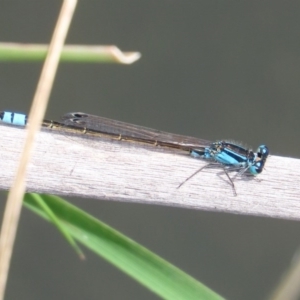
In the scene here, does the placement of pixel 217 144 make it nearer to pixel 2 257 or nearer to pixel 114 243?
pixel 114 243

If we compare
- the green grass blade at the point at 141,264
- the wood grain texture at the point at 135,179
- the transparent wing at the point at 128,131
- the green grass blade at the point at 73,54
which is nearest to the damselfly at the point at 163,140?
the transparent wing at the point at 128,131

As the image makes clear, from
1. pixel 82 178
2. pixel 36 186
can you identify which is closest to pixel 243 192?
pixel 82 178

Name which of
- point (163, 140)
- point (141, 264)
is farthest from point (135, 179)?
point (163, 140)

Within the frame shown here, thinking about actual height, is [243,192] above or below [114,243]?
above

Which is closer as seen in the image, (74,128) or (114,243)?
(114,243)

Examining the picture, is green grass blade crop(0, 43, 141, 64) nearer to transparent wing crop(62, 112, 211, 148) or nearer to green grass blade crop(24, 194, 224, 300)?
green grass blade crop(24, 194, 224, 300)

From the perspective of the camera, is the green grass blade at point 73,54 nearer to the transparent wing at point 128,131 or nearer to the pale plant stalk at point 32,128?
the pale plant stalk at point 32,128
